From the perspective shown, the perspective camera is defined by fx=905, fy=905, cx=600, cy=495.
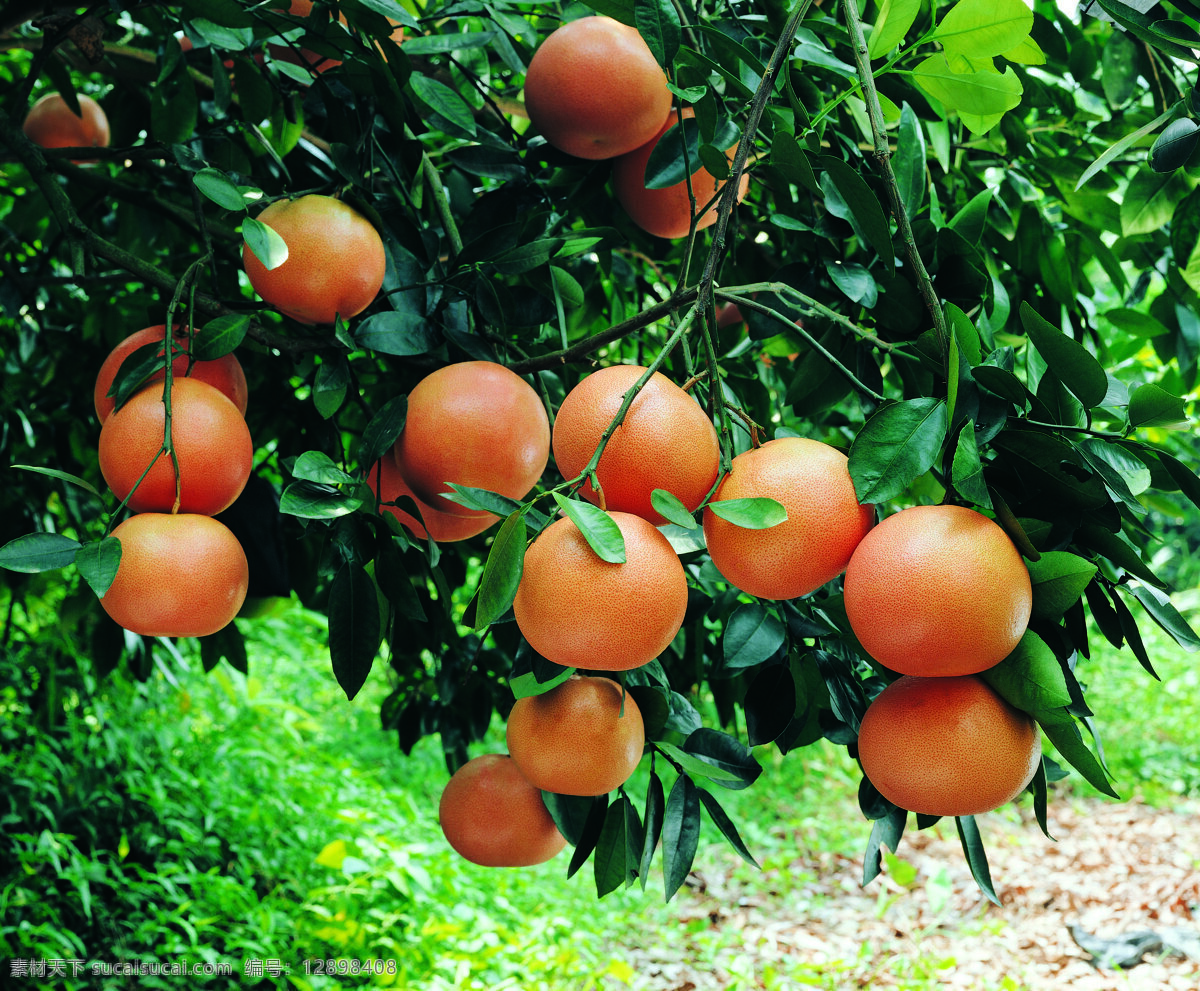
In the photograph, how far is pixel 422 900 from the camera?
2316 millimetres

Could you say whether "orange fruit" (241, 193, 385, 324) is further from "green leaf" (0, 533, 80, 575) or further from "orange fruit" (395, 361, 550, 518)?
"green leaf" (0, 533, 80, 575)

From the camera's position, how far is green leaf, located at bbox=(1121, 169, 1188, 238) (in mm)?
830

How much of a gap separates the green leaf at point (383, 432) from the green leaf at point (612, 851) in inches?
15.3

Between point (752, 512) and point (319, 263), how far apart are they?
0.45m

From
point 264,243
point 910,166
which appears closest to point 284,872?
point 264,243

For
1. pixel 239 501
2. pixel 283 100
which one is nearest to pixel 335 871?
pixel 239 501

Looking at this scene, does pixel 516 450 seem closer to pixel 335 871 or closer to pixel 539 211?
pixel 539 211

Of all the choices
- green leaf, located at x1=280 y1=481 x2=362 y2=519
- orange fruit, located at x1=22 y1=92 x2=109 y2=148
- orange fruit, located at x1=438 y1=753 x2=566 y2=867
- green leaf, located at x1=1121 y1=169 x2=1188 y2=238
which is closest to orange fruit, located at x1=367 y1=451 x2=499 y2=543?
green leaf, located at x1=280 y1=481 x2=362 y2=519

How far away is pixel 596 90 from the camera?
0.79 m

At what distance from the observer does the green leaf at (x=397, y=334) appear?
0.75m

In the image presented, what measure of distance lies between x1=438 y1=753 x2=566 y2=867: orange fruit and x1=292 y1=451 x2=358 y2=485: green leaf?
0.35 meters

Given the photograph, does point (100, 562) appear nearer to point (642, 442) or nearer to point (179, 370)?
point (179, 370)

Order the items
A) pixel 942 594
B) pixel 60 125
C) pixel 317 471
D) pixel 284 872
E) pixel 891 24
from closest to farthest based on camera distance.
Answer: pixel 942 594 < pixel 891 24 < pixel 317 471 < pixel 60 125 < pixel 284 872

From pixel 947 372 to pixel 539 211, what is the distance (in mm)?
434
